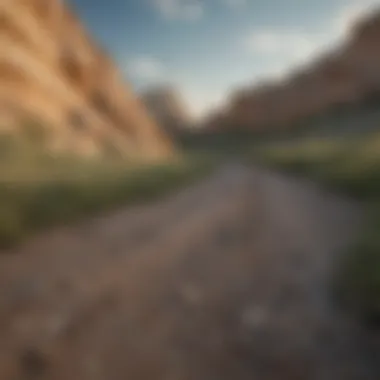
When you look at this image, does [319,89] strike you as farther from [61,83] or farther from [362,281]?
[362,281]

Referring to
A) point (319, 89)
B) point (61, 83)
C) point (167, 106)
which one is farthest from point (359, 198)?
point (167, 106)

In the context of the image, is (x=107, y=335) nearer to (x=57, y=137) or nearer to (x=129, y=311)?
(x=129, y=311)

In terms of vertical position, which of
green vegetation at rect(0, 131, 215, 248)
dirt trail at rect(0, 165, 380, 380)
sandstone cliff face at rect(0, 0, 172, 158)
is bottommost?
dirt trail at rect(0, 165, 380, 380)

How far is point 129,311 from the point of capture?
457cm

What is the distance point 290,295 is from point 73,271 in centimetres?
267

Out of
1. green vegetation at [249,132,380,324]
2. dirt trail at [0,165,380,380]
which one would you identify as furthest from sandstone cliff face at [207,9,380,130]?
dirt trail at [0,165,380,380]

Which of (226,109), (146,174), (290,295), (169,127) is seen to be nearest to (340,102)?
(226,109)

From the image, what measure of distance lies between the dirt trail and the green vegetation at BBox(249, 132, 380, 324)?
0.77ft

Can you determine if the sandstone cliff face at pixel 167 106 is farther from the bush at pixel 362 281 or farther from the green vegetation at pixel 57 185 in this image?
the bush at pixel 362 281

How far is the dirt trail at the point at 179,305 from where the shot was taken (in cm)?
370

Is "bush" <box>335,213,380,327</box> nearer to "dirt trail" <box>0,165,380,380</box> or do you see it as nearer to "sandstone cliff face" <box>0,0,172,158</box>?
"dirt trail" <box>0,165,380,380</box>

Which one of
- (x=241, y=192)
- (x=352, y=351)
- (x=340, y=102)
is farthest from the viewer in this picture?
(x=340, y=102)

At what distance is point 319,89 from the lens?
61594mm

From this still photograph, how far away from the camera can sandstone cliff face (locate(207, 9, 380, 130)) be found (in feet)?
183
